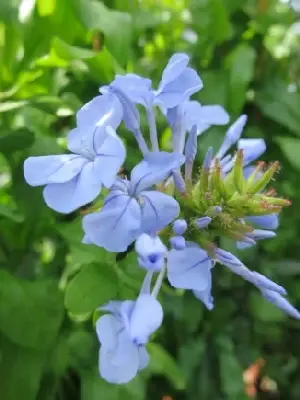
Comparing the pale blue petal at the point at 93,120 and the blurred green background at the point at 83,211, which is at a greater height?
the pale blue petal at the point at 93,120

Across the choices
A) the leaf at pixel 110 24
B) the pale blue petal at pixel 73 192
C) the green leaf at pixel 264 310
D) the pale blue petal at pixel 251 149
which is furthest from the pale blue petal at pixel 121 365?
the green leaf at pixel 264 310

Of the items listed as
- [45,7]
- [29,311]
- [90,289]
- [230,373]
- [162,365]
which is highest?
[45,7]

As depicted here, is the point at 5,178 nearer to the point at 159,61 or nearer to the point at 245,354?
the point at 159,61

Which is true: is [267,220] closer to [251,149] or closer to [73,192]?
[251,149]

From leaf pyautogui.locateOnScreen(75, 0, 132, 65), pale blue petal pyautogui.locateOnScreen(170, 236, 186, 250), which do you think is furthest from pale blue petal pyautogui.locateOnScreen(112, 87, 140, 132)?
leaf pyautogui.locateOnScreen(75, 0, 132, 65)

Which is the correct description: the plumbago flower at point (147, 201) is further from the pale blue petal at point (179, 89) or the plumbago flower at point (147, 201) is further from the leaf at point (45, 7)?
the leaf at point (45, 7)

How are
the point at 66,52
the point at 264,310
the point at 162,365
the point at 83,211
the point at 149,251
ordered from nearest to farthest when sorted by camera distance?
the point at 149,251 < the point at 83,211 < the point at 66,52 < the point at 162,365 < the point at 264,310

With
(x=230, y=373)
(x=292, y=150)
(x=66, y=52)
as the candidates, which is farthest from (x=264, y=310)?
(x=66, y=52)
